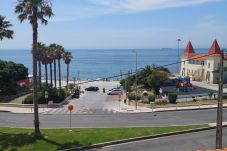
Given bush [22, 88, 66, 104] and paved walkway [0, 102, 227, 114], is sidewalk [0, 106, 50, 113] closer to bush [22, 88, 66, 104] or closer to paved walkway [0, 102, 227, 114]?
paved walkway [0, 102, 227, 114]

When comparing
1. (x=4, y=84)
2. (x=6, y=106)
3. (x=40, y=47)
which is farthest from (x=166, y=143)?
(x=40, y=47)

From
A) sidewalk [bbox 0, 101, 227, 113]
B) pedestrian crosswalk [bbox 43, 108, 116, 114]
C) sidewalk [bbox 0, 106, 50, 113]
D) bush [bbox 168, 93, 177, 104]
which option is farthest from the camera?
bush [bbox 168, 93, 177, 104]

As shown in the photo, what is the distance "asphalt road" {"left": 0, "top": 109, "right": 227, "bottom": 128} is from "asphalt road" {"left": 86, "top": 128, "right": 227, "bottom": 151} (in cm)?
809

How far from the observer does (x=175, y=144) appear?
101 ft

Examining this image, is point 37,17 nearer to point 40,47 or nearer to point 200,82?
point 40,47

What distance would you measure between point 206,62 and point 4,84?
4208cm

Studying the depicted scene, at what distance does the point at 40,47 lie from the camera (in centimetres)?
8200

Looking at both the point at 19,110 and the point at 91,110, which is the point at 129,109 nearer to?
the point at 91,110

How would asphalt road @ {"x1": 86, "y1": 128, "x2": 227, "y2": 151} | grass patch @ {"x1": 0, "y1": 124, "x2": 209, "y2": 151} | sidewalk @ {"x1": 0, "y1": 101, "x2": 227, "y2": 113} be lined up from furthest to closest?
sidewalk @ {"x1": 0, "y1": 101, "x2": 227, "y2": 113}, asphalt road @ {"x1": 86, "y1": 128, "x2": 227, "y2": 151}, grass patch @ {"x1": 0, "y1": 124, "x2": 209, "y2": 151}

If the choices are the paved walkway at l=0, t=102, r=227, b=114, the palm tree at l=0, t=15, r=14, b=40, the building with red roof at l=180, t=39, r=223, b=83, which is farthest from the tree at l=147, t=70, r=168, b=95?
the palm tree at l=0, t=15, r=14, b=40

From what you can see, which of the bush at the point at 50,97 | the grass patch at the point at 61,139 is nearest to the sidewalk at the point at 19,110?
the bush at the point at 50,97

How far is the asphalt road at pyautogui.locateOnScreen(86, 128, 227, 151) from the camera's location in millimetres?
29528

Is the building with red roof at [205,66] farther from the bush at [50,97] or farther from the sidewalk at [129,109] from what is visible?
the bush at [50,97]

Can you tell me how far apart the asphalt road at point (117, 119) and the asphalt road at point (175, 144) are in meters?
8.09
